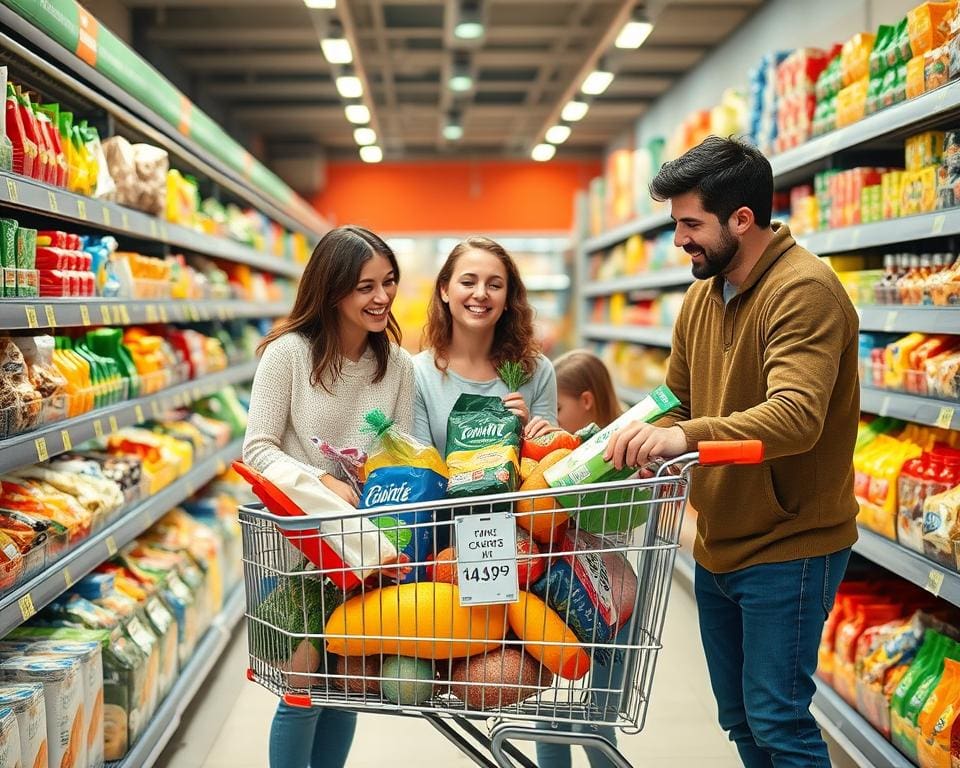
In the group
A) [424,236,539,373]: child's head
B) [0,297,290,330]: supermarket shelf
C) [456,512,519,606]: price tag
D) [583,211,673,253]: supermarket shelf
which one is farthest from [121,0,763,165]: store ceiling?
[456,512,519,606]: price tag

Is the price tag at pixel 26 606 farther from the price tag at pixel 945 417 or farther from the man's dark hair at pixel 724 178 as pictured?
the price tag at pixel 945 417

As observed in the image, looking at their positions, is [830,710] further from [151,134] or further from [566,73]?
[566,73]

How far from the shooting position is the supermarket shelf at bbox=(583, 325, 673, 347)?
6.23 m

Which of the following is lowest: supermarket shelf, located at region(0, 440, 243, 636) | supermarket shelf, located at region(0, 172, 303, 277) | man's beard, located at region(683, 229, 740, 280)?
supermarket shelf, located at region(0, 440, 243, 636)

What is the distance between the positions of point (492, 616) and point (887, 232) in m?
1.98

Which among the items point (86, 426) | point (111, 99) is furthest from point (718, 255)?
point (111, 99)

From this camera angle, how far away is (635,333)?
23.3ft

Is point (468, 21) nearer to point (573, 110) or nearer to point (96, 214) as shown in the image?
point (573, 110)

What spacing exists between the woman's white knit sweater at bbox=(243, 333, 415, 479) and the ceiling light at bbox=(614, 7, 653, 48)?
4.56 metres

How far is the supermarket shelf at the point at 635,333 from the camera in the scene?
6228 millimetres

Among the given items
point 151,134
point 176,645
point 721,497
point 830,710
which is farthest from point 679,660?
point 151,134

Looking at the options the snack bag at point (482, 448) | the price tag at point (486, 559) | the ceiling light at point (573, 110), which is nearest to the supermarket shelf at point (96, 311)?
the snack bag at point (482, 448)

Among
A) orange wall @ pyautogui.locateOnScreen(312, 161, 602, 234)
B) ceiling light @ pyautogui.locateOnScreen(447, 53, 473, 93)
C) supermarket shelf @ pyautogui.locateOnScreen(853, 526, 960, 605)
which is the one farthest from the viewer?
orange wall @ pyautogui.locateOnScreen(312, 161, 602, 234)

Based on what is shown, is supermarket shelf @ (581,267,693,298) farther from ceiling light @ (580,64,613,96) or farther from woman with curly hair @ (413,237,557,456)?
woman with curly hair @ (413,237,557,456)
